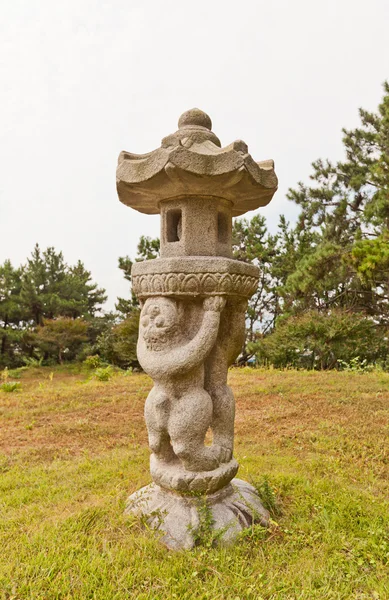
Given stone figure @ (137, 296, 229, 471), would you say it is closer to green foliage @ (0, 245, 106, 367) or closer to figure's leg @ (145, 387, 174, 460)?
figure's leg @ (145, 387, 174, 460)

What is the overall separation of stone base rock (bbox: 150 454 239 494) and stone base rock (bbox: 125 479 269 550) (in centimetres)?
8

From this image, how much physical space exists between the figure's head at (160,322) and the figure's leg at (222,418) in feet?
1.89

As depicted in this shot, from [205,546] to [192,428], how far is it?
2.31 feet

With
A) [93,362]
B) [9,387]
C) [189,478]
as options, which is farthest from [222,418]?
[93,362]

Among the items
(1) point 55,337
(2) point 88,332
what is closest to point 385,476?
(1) point 55,337

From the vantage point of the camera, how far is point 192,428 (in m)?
2.55

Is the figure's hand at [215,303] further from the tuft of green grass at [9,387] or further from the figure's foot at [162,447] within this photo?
the tuft of green grass at [9,387]

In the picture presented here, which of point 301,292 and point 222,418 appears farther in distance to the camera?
point 301,292

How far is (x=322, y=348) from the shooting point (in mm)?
10852

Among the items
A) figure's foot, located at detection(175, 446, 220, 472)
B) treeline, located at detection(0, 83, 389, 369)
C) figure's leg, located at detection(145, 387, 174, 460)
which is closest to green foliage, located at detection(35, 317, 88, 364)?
treeline, located at detection(0, 83, 389, 369)

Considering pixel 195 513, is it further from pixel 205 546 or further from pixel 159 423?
pixel 159 423

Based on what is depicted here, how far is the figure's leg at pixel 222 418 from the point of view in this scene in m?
2.82

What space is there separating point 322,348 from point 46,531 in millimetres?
9473

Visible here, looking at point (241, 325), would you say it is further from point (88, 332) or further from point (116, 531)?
point (88, 332)
